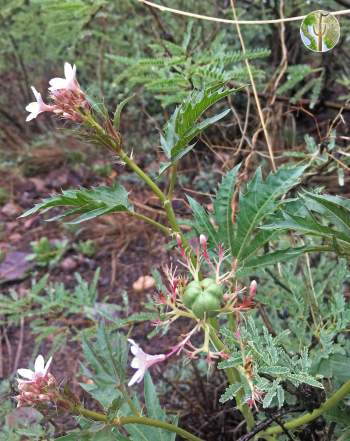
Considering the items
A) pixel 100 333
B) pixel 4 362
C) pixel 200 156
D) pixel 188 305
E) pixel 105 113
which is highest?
pixel 105 113

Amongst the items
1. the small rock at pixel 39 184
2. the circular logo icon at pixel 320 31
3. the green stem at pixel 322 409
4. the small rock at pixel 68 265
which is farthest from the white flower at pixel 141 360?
the small rock at pixel 39 184

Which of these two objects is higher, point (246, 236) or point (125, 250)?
A: point (246, 236)

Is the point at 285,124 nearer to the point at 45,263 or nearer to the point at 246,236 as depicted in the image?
the point at 45,263

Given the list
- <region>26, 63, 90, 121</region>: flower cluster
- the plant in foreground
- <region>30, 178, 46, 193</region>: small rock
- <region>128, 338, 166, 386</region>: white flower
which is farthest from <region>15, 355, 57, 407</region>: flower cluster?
<region>30, 178, 46, 193</region>: small rock

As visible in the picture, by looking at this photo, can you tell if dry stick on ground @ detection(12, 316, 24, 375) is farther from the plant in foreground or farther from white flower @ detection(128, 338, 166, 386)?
white flower @ detection(128, 338, 166, 386)

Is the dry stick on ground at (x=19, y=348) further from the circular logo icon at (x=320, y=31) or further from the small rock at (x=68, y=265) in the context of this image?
the circular logo icon at (x=320, y=31)

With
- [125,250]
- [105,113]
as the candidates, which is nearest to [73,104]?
[105,113]
